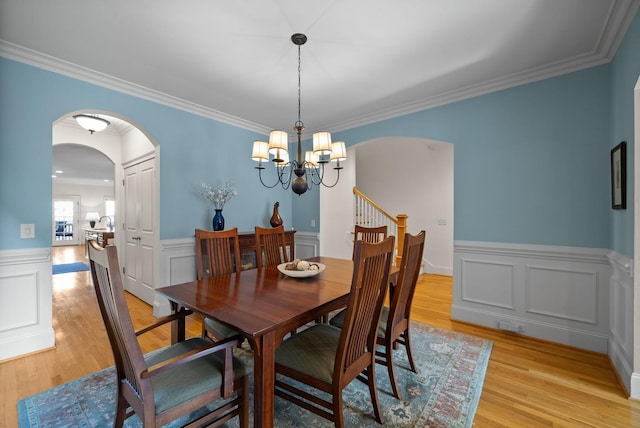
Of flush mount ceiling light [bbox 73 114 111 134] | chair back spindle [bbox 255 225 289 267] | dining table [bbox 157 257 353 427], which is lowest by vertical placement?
dining table [bbox 157 257 353 427]

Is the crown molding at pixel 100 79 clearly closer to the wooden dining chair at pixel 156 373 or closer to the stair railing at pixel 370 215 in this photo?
the wooden dining chair at pixel 156 373

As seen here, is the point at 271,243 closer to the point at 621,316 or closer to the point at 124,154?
the point at 621,316

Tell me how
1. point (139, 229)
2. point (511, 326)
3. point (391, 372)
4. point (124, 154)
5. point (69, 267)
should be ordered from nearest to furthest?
point (391, 372) < point (511, 326) < point (139, 229) < point (124, 154) < point (69, 267)

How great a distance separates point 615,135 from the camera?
2.27 metres

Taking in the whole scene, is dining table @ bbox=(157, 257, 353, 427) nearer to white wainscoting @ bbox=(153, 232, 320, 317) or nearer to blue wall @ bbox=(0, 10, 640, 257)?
white wainscoting @ bbox=(153, 232, 320, 317)

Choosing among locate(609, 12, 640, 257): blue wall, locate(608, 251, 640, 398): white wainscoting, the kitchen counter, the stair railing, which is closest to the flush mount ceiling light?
the kitchen counter

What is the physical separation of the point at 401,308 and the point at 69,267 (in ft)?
25.9

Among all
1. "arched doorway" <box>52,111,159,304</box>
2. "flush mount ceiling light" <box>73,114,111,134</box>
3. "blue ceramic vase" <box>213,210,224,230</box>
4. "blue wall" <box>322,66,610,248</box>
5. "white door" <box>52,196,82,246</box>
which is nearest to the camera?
"blue wall" <box>322,66,610,248</box>

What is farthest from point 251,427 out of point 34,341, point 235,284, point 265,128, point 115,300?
point 265,128

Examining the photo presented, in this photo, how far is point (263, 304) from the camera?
63.3 inches

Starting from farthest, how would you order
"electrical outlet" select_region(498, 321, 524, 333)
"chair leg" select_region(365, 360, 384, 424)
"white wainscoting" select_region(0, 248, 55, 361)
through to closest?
"electrical outlet" select_region(498, 321, 524, 333) → "white wainscoting" select_region(0, 248, 55, 361) → "chair leg" select_region(365, 360, 384, 424)

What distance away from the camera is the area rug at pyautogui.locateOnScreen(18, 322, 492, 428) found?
1656 millimetres

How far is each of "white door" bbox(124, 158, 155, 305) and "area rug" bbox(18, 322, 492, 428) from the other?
180cm

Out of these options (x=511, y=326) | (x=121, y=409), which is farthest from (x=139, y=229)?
(x=511, y=326)
